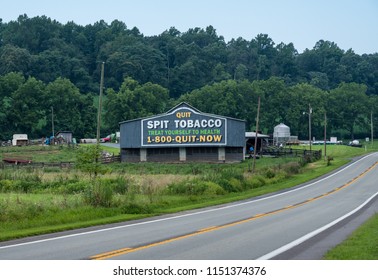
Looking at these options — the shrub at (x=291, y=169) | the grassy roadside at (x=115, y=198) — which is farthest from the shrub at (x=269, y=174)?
the shrub at (x=291, y=169)

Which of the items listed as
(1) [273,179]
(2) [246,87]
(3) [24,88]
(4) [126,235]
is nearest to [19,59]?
(3) [24,88]

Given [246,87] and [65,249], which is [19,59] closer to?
[246,87]

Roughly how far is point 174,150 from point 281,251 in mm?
71689

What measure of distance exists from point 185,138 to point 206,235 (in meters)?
66.2

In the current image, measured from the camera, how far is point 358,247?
627 inches

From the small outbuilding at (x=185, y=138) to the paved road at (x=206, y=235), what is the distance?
51.3 metres

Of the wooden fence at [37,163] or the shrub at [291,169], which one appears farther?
the wooden fence at [37,163]

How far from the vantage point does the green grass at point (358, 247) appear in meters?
14.4

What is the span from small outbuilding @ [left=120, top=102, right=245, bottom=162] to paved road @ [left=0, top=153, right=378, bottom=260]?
51.3 meters

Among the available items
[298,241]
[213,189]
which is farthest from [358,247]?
[213,189]

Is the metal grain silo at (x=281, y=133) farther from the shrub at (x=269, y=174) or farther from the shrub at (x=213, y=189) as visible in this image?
the shrub at (x=213, y=189)

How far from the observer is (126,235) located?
19.8 m

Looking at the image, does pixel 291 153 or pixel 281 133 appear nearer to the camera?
pixel 291 153

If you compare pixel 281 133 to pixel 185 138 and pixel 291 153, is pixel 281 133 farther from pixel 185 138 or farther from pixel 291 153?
pixel 185 138
